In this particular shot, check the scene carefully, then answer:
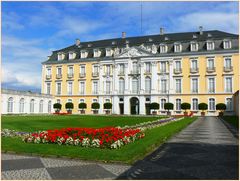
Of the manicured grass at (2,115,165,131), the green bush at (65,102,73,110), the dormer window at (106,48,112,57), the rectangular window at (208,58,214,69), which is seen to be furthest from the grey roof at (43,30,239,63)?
the manicured grass at (2,115,165,131)

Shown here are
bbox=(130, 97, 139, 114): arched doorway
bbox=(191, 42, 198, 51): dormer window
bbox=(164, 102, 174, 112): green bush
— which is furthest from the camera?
bbox=(130, 97, 139, 114): arched doorway

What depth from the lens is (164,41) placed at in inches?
2028

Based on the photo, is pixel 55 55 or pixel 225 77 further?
pixel 55 55

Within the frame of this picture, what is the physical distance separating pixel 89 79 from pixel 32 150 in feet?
153

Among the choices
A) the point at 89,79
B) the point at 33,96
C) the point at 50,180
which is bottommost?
the point at 50,180

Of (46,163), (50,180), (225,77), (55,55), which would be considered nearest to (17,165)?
(46,163)

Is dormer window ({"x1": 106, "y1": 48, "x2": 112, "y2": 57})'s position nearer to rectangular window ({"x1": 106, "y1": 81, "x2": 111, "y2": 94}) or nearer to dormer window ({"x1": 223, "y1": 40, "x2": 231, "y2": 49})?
rectangular window ({"x1": 106, "y1": 81, "x2": 111, "y2": 94})

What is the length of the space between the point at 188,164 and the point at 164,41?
1800 inches

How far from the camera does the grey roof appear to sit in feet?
155

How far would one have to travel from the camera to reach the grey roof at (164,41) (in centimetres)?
4729

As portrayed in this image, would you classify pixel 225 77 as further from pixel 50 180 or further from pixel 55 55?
pixel 50 180

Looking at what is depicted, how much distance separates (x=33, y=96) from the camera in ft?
164

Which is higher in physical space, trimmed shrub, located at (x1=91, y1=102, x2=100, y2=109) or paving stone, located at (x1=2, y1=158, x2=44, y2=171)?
trimmed shrub, located at (x1=91, y1=102, x2=100, y2=109)

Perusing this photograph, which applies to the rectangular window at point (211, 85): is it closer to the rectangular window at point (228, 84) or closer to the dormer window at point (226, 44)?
the rectangular window at point (228, 84)
